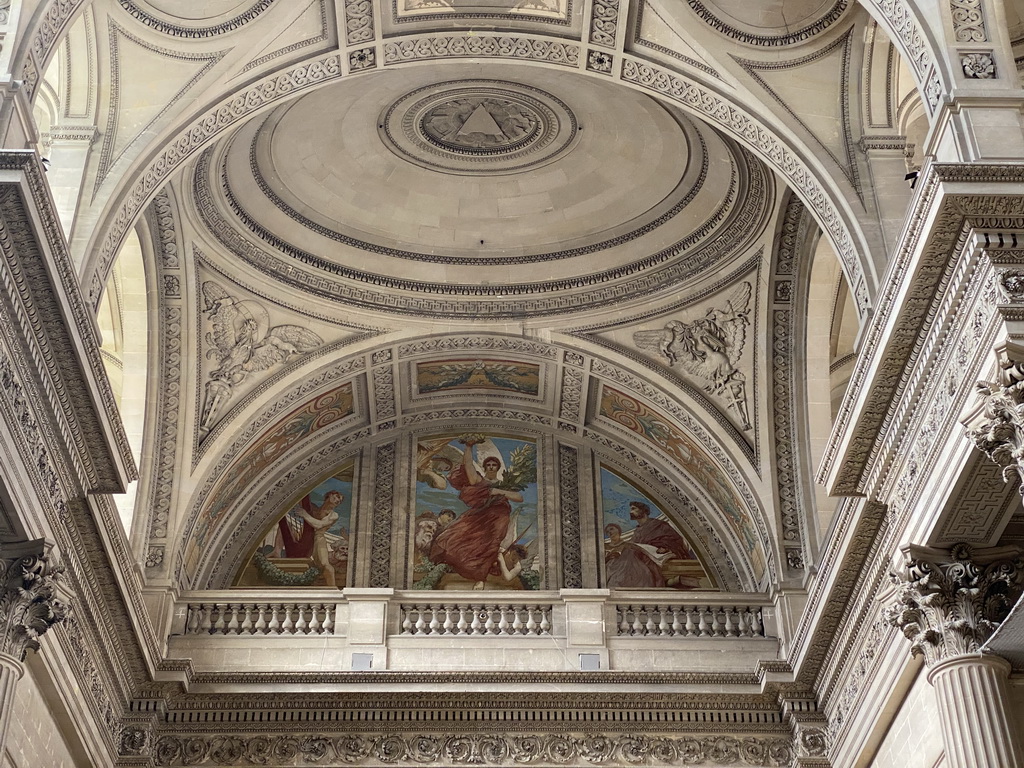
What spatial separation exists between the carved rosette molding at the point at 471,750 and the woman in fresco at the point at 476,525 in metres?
2.54

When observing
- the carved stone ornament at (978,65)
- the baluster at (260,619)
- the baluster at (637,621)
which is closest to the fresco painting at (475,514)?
the baluster at (637,621)

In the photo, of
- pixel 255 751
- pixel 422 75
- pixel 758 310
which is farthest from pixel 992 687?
pixel 422 75

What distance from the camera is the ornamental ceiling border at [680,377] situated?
51.0 ft

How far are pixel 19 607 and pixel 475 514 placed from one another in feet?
25.2

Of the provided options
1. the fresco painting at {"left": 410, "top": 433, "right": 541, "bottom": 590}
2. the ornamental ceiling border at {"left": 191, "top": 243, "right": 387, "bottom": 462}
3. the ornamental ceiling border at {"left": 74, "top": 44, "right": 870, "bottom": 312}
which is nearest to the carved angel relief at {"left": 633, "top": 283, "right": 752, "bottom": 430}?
the fresco painting at {"left": 410, "top": 433, "right": 541, "bottom": 590}

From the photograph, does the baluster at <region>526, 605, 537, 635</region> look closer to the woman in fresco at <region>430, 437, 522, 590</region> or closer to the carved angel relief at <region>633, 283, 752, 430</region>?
the woman in fresco at <region>430, 437, 522, 590</region>

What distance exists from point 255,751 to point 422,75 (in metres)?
7.40

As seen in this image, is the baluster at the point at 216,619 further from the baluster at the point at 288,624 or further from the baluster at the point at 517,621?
the baluster at the point at 517,621

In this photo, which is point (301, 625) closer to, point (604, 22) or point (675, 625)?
point (675, 625)

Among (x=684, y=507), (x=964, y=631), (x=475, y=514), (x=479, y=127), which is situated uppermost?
(x=479, y=127)

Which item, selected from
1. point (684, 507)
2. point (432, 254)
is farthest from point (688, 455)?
point (432, 254)

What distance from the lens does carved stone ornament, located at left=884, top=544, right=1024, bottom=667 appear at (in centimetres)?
973

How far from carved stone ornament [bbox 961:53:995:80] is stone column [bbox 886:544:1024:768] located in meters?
3.41

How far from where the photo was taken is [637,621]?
14992 mm
